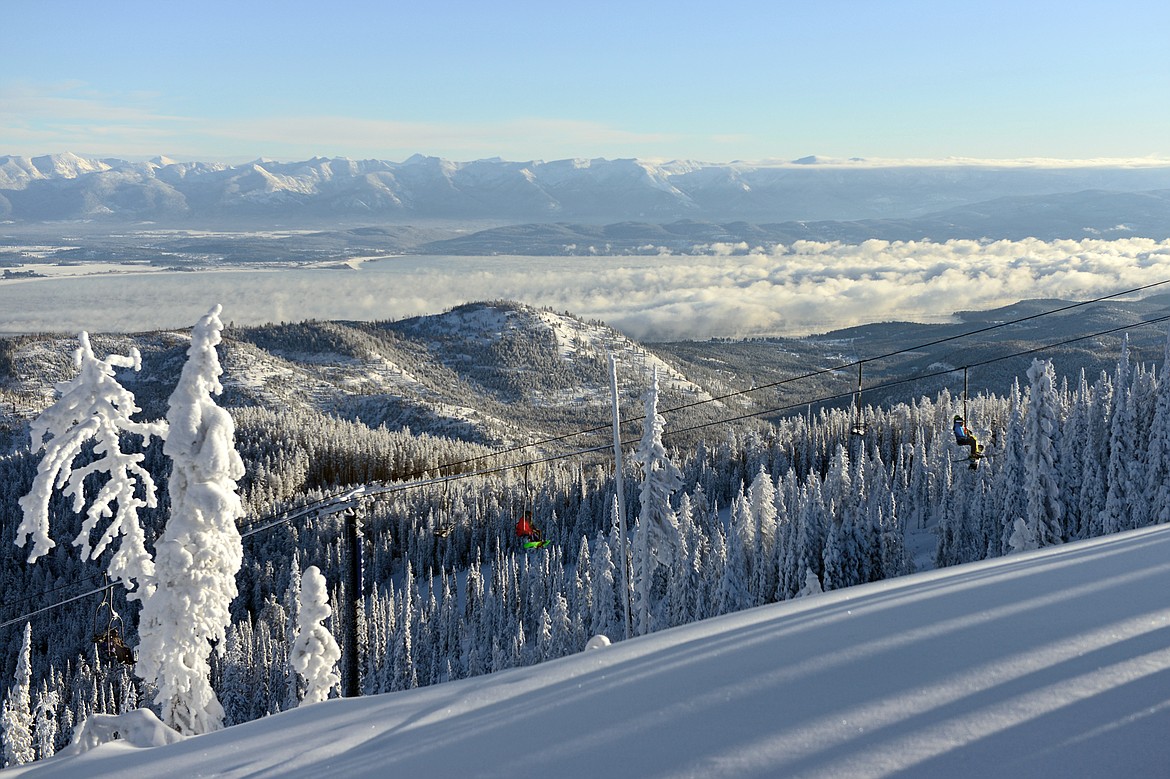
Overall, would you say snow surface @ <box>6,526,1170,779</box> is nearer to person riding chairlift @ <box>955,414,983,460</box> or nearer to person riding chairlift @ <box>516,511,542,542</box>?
person riding chairlift @ <box>955,414,983,460</box>

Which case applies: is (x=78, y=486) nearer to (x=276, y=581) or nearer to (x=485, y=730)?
(x=485, y=730)

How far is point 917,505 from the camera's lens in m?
93.4

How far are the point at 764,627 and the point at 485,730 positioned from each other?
11.4 ft

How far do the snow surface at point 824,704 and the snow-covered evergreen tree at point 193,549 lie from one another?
700 cm

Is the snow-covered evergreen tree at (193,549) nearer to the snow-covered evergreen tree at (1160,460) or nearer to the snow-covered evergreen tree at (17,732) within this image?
the snow-covered evergreen tree at (1160,460)

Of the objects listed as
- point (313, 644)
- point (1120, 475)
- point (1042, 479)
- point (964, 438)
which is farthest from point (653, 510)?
point (1120, 475)

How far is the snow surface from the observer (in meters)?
6.36

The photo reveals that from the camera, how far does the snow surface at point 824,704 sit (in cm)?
636

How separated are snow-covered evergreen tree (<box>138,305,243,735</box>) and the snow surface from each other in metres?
7.00

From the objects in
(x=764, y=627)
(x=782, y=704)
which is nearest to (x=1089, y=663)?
(x=782, y=704)

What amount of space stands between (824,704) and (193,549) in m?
14.7

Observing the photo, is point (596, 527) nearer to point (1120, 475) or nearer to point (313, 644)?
point (1120, 475)

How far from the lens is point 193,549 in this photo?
17781 millimetres

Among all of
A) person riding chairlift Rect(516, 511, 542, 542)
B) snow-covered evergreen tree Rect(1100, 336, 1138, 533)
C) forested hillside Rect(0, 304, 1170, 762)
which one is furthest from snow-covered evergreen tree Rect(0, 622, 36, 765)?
snow-covered evergreen tree Rect(1100, 336, 1138, 533)
